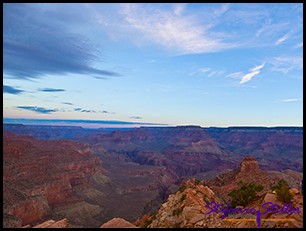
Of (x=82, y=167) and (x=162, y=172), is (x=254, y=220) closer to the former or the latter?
(x=82, y=167)

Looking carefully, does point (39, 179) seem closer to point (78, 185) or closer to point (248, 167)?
point (78, 185)

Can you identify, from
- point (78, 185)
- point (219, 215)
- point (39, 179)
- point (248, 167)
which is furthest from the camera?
point (78, 185)

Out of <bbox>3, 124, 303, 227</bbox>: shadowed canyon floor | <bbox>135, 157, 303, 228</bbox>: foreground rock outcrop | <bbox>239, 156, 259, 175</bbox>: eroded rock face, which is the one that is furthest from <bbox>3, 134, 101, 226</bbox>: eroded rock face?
<bbox>135, 157, 303, 228</bbox>: foreground rock outcrop

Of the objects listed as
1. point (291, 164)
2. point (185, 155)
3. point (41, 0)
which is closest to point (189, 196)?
point (41, 0)

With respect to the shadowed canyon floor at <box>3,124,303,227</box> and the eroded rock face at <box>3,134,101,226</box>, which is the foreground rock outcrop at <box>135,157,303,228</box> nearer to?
the shadowed canyon floor at <box>3,124,303,227</box>

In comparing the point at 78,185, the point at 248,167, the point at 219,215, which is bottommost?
the point at 78,185

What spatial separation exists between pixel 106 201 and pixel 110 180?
23.7 m

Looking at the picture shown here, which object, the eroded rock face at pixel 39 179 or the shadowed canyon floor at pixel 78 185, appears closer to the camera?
the shadowed canyon floor at pixel 78 185

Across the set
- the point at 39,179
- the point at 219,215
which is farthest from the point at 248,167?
the point at 39,179

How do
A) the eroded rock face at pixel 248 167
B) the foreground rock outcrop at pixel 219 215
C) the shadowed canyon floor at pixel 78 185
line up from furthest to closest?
the shadowed canyon floor at pixel 78 185 < the eroded rock face at pixel 248 167 < the foreground rock outcrop at pixel 219 215

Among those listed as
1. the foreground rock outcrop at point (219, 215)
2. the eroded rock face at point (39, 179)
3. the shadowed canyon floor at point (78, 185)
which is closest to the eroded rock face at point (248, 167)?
the shadowed canyon floor at point (78, 185)

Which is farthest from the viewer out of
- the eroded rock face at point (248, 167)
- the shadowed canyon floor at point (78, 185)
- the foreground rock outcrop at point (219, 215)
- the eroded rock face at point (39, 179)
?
the eroded rock face at point (39, 179)

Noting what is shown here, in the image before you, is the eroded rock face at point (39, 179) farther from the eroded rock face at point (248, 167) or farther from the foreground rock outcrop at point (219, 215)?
the foreground rock outcrop at point (219, 215)

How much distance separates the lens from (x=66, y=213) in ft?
218
